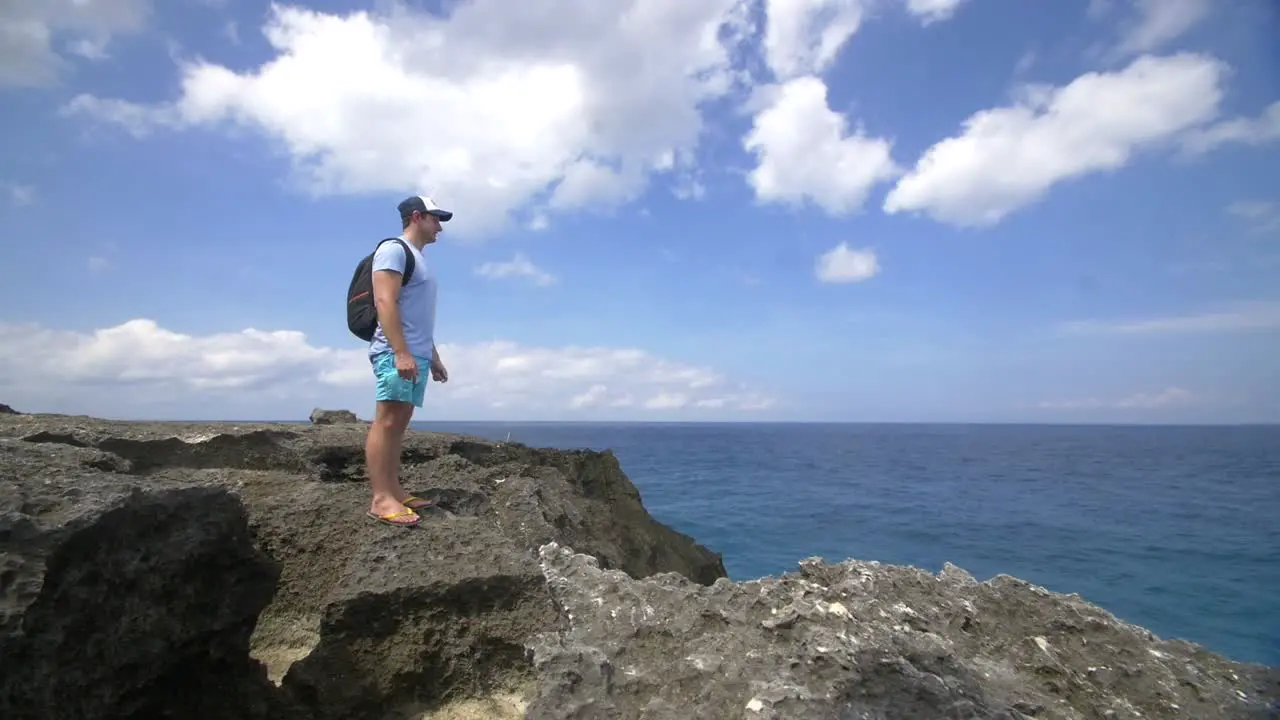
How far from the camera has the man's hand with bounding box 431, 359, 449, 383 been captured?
14.7ft

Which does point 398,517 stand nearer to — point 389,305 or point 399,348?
point 399,348

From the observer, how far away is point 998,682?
8.08 feet

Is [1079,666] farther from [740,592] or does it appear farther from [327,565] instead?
[327,565]

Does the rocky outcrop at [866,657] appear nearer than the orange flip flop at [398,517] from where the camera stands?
Yes

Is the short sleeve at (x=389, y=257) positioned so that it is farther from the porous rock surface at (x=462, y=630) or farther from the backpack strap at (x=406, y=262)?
the porous rock surface at (x=462, y=630)

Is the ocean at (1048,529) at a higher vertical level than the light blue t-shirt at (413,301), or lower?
lower

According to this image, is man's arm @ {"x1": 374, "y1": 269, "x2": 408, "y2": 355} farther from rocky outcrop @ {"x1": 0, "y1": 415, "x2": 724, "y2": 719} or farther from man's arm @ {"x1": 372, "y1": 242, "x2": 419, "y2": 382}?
rocky outcrop @ {"x1": 0, "y1": 415, "x2": 724, "y2": 719}

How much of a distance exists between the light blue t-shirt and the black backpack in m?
0.03

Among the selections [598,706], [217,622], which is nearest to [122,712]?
[217,622]

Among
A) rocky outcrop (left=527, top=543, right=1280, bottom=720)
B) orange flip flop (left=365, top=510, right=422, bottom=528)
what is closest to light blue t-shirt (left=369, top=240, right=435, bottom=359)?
orange flip flop (left=365, top=510, right=422, bottom=528)

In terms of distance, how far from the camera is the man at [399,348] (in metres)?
3.82

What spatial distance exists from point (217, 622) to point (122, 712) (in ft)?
1.47

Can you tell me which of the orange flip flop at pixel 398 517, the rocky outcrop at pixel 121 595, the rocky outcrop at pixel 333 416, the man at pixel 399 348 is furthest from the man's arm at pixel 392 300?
the rocky outcrop at pixel 333 416

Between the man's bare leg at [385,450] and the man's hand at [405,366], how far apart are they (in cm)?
22
